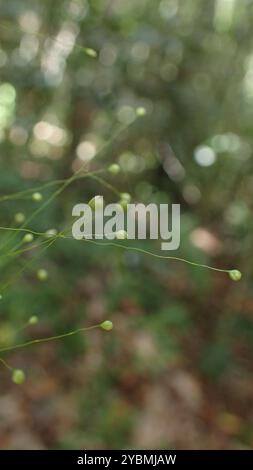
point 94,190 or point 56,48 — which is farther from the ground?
point 56,48

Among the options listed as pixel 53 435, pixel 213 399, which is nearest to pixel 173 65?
pixel 213 399

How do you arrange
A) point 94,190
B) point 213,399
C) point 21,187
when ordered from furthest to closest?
1. point 94,190
2. point 213,399
3. point 21,187

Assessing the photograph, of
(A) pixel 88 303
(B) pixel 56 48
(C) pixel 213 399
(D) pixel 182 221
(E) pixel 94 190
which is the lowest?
(C) pixel 213 399

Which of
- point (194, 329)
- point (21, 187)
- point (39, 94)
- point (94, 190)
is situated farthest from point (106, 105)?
point (194, 329)

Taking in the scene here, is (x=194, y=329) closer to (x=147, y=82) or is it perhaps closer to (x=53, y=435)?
(x=53, y=435)

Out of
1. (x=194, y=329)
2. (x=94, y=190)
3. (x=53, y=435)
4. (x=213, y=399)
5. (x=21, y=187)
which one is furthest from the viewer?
(x=94, y=190)

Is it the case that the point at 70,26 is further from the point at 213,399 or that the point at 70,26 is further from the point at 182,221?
the point at 213,399

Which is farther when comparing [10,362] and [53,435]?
[10,362]
